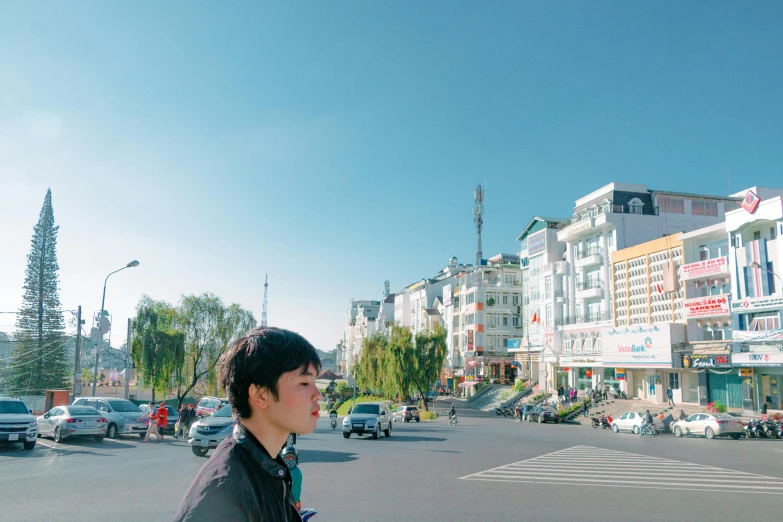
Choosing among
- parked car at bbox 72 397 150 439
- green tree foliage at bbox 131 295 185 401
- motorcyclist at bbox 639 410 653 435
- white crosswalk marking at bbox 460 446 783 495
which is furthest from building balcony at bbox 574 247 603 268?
parked car at bbox 72 397 150 439

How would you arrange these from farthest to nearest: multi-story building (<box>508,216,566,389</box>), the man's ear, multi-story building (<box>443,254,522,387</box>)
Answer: multi-story building (<box>443,254,522,387</box>)
multi-story building (<box>508,216,566,389</box>)
the man's ear

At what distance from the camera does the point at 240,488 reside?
2012 millimetres

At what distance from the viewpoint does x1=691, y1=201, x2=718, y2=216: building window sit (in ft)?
187

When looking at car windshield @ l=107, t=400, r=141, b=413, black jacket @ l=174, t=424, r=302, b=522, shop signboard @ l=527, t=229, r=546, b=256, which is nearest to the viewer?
black jacket @ l=174, t=424, r=302, b=522

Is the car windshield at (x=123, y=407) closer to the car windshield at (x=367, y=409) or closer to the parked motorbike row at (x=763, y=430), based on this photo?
the car windshield at (x=367, y=409)

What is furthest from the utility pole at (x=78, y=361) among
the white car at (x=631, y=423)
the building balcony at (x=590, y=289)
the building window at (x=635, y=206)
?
the building window at (x=635, y=206)

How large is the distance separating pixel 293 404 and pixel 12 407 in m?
22.7

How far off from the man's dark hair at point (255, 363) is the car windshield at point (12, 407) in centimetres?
2245

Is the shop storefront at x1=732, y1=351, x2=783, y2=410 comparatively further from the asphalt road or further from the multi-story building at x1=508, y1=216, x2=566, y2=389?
the multi-story building at x1=508, y1=216, x2=566, y2=389

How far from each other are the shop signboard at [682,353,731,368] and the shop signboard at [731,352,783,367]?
0.60 m

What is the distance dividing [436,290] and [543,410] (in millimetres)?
54403

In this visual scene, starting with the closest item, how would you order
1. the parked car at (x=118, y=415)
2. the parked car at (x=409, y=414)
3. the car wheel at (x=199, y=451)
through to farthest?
the car wheel at (x=199, y=451) → the parked car at (x=118, y=415) → the parked car at (x=409, y=414)

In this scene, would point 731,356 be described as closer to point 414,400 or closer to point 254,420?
point 414,400

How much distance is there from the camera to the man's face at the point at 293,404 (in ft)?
8.00
